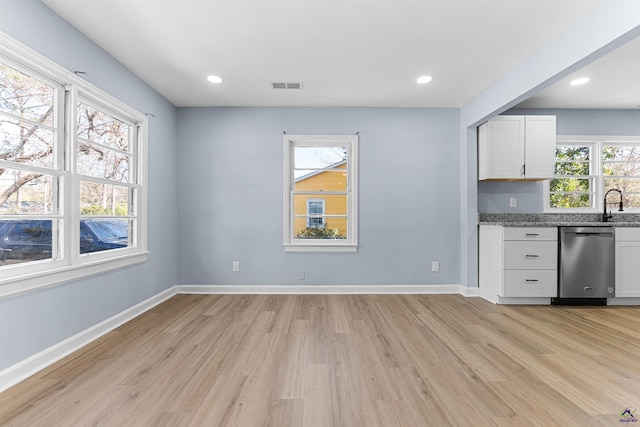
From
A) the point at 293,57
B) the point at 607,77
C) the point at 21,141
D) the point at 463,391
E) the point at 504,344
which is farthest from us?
the point at 607,77

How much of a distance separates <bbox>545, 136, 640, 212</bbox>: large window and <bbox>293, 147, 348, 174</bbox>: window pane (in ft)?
9.34

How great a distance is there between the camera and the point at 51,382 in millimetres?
1876

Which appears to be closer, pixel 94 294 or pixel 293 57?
pixel 94 294

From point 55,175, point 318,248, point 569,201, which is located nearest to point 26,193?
point 55,175

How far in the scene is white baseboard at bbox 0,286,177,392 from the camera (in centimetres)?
184

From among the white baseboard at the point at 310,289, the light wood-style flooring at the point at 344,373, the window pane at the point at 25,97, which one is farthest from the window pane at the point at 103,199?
the white baseboard at the point at 310,289

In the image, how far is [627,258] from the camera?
346cm

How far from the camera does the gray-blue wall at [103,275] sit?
1.89 metres

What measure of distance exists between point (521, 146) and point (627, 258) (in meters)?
1.69

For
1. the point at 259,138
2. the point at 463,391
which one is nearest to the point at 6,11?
the point at 259,138

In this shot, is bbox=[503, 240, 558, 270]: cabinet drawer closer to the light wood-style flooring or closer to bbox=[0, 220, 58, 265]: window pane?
the light wood-style flooring

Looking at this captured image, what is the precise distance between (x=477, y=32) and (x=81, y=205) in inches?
135

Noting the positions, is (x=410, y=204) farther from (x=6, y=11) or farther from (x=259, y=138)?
(x=6, y=11)

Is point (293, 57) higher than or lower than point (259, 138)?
higher
